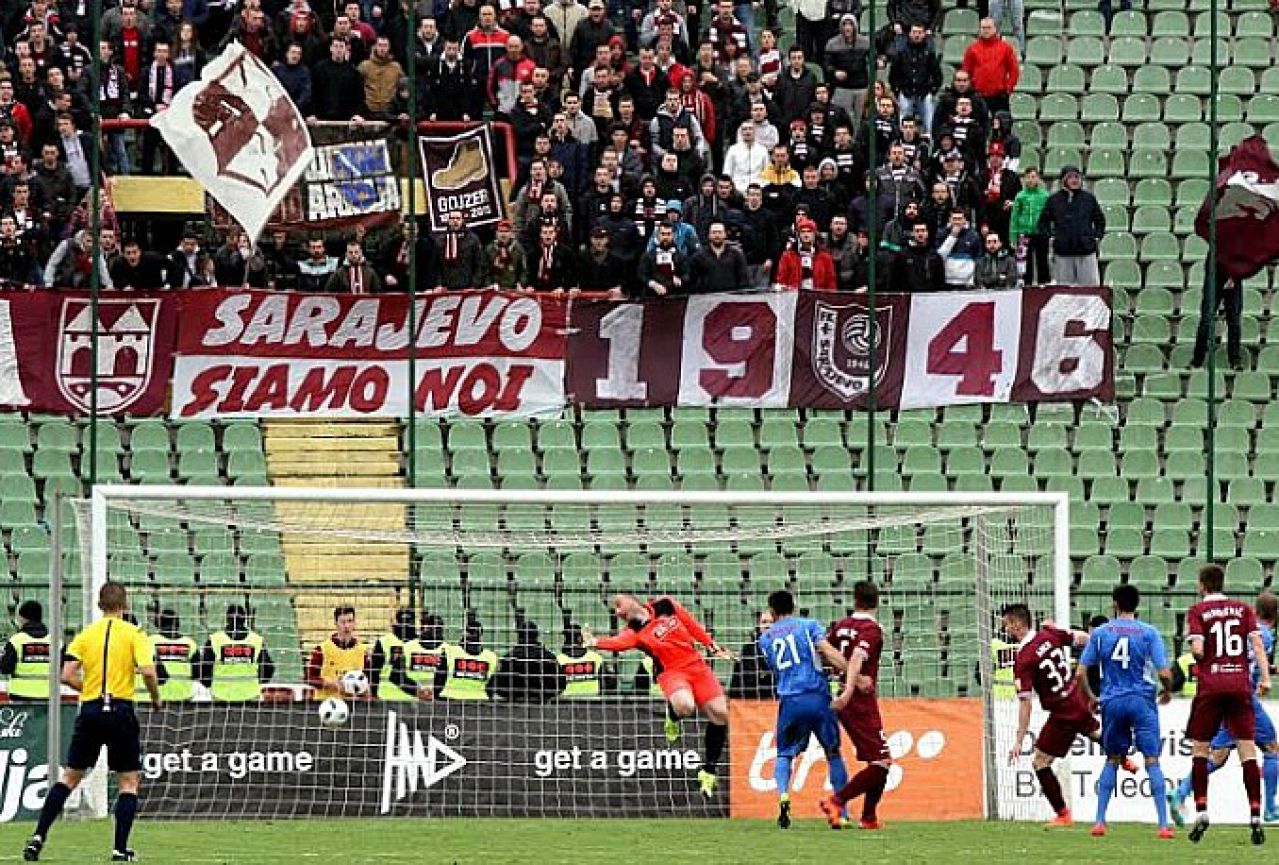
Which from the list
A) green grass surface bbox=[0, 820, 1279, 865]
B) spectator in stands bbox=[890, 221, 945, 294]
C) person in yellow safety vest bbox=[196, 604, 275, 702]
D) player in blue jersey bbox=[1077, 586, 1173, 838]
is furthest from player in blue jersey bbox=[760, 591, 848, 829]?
spectator in stands bbox=[890, 221, 945, 294]

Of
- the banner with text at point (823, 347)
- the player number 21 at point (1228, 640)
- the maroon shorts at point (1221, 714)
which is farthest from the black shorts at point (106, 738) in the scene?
the banner with text at point (823, 347)

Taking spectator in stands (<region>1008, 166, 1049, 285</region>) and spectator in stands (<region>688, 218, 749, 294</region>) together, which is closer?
spectator in stands (<region>688, 218, 749, 294</region>)

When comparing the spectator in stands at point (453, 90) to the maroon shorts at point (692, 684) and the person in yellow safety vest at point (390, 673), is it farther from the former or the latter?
the maroon shorts at point (692, 684)

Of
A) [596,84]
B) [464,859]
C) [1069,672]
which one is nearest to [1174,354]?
[596,84]

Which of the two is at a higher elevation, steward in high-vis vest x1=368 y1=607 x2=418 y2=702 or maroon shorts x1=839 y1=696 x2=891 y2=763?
steward in high-vis vest x1=368 y1=607 x2=418 y2=702

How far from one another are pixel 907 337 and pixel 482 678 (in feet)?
19.2

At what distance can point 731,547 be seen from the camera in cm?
2448

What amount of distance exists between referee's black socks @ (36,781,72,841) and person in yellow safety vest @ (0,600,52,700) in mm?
5584

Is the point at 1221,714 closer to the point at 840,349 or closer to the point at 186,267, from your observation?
the point at 840,349

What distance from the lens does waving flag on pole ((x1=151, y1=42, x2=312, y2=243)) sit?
81.9 feet

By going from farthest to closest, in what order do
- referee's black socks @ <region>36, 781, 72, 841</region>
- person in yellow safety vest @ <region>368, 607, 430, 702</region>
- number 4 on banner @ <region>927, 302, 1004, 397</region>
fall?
number 4 on banner @ <region>927, 302, 1004, 397</region> < person in yellow safety vest @ <region>368, 607, 430, 702</region> < referee's black socks @ <region>36, 781, 72, 841</region>

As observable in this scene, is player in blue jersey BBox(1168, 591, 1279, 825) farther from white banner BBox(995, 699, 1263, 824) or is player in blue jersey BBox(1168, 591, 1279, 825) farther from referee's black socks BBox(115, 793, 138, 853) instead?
referee's black socks BBox(115, 793, 138, 853)

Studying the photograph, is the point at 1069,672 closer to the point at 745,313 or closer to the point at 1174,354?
the point at 745,313

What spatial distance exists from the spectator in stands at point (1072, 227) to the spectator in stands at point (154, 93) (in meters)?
8.77
